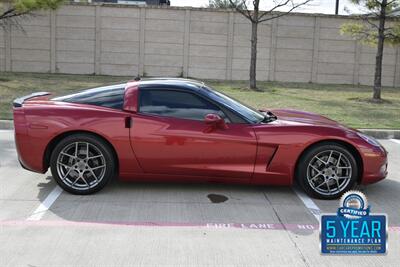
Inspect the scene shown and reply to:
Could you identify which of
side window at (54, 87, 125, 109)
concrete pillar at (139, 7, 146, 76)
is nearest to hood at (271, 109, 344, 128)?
side window at (54, 87, 125, 109)

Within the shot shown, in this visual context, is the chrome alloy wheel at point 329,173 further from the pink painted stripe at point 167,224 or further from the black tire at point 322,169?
the pink painted stripe at point 167,224

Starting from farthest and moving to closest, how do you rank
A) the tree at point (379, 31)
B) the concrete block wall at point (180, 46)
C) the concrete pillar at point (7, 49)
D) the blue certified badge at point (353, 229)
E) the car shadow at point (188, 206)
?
the concrete block wall at point (180, 46) < the concrete pillar at point (7, 49) < the tree at point (379, 31) < the car shadow at point (188, 206) < the blue certified badge at point (353, 229)

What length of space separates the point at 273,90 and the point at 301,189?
1274cm

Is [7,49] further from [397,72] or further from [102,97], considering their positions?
[102,97]

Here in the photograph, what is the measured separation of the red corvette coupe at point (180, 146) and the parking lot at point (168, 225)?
0.80 feet

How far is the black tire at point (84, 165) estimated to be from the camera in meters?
5.45

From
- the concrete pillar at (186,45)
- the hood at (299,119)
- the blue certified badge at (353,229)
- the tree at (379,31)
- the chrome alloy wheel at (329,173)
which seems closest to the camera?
the blue certified badge at (353,229)

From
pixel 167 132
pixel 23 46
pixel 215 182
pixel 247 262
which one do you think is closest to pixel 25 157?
pixel 167 132

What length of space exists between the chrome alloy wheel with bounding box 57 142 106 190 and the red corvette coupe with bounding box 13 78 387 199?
0.01 meters

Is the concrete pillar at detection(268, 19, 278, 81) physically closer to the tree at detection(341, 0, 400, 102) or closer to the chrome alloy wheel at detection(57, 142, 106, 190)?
the tree at detection(341, 0, 400, 102)

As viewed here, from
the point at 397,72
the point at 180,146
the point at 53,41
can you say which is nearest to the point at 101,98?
the point at 180,146

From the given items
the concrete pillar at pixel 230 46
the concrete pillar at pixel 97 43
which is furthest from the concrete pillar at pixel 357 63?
the concrete pillar at pixel 97 43

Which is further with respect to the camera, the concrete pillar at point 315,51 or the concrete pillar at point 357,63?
the concrete pillar at point 357,63

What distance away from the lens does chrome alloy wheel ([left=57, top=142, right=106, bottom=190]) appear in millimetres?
5480
